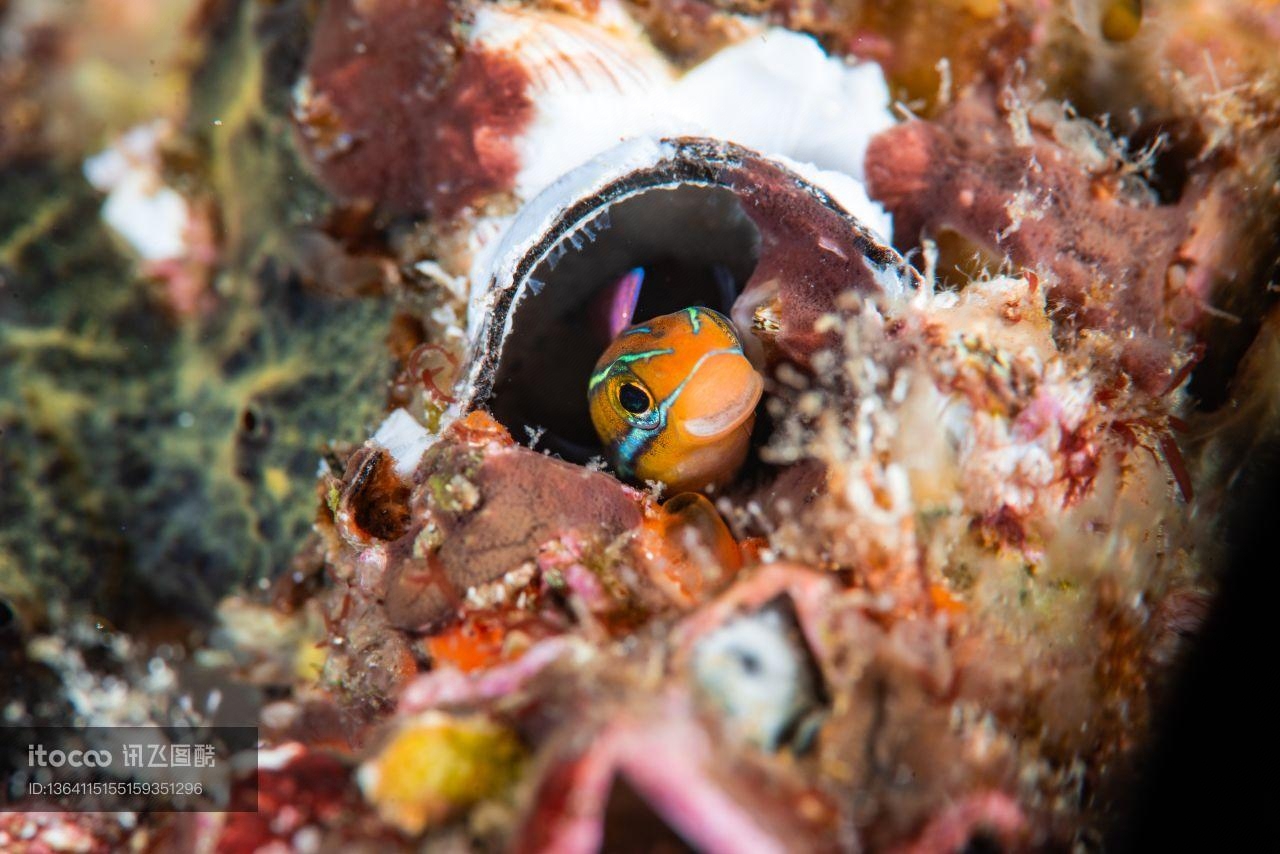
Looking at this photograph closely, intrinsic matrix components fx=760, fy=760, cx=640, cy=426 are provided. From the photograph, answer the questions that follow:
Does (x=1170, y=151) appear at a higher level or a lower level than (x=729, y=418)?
higher

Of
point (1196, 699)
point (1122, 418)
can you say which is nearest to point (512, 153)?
point (1122, 418)

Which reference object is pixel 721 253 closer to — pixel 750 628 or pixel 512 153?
pixel 512 153

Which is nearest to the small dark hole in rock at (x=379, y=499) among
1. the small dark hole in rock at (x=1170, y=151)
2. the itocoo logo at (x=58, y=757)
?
the itocoo logo at (x=58, y=757)

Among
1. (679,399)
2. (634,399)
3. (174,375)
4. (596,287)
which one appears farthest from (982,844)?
(596,287)

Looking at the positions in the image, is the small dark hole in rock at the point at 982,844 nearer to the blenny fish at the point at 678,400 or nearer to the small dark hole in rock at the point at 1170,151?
the blenny fish at the point at 678,400

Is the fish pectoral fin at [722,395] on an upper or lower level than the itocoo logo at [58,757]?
upper

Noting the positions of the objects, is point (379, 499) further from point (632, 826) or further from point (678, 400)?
point (632, 826)

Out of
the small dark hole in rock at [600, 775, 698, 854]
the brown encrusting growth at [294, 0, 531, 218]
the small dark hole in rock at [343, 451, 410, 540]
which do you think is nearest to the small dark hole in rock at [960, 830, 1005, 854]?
the small dark hole in rock at [600, 775, 698, 854]

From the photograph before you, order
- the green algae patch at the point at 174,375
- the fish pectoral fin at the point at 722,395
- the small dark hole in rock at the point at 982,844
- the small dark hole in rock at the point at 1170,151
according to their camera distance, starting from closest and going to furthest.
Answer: the small dark hole in rock at the point at 982,844
the green algae patch at the point at 174,375
the small dark hole in rock at the point at 1170,151
the fish pectoral fin at the point at 722,395
